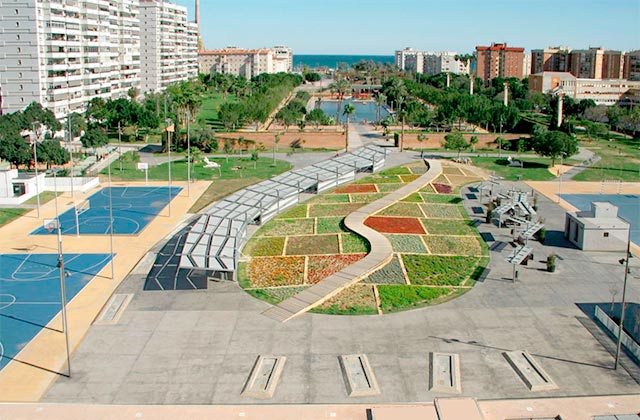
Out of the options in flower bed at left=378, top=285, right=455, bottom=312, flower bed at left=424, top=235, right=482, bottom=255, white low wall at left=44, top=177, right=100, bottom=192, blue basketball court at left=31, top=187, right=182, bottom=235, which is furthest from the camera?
white low wall at left=44, top=177, right=100, bottom=192

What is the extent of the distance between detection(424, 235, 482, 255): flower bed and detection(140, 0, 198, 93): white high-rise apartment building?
403ft

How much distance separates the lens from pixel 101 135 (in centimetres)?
8325

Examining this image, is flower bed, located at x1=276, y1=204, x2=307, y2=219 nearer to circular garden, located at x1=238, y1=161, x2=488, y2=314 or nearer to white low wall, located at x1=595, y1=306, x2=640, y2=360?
circular garden, located at x1=238, y1=161, x2=488, y2=314

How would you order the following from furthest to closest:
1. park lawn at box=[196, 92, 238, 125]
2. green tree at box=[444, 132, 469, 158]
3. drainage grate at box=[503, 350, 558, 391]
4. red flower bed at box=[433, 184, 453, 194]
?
park lawn at box=[196, 92, 238, 125] < green tree at box=[444, 132, 469, 158] < red flower bed at box=[433, 184, 453, 194] < drainage grate at box=[503, 350, 558, 391]

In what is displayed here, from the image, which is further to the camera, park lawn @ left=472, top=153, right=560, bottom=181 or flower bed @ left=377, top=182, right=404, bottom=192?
park lawn @ left=472, top=153, right=560, bottom=181

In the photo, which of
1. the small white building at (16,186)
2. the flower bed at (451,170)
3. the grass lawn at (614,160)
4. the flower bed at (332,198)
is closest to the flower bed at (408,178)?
the flower bed at (451,170)

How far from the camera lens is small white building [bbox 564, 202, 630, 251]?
4662 centimetres

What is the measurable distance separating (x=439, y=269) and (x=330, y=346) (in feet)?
42.9

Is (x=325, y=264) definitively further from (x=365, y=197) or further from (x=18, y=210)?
(x=18, y=210)

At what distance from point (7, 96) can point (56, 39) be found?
11.7 m

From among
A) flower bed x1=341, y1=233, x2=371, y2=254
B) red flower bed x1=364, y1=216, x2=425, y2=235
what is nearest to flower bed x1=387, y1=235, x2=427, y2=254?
red flower bed x1=364, y1=216, x2=425, y2=235

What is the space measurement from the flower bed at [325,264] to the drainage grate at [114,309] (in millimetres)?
10703

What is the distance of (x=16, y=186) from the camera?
62.4 metres

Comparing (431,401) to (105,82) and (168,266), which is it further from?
(105,82)
